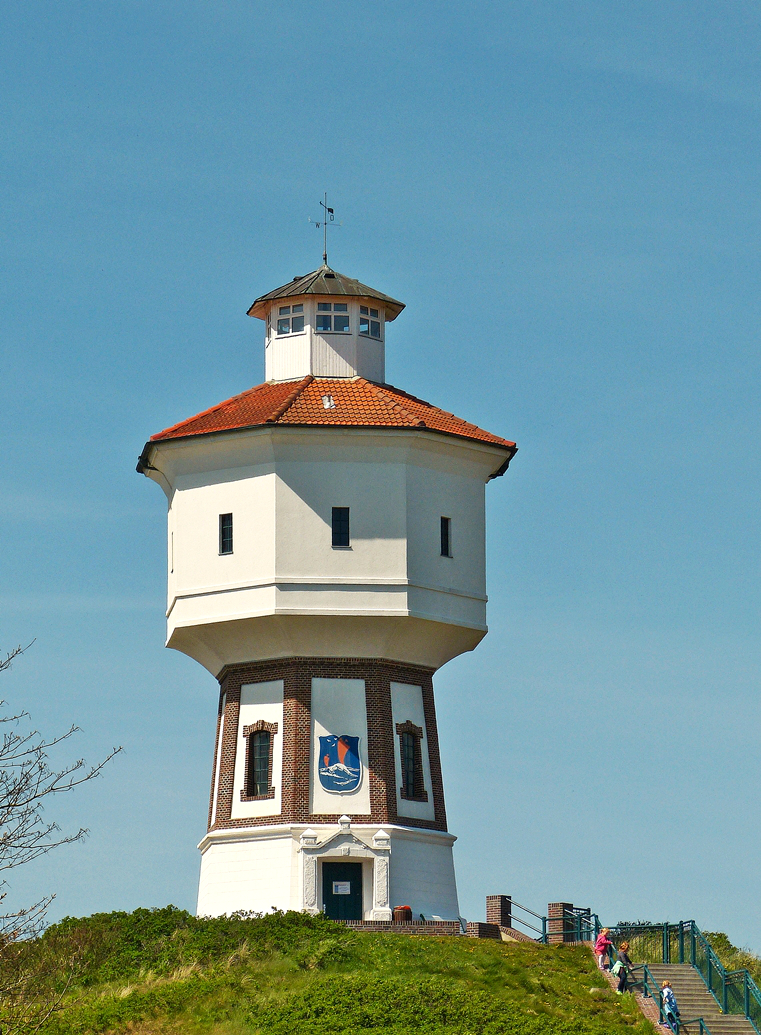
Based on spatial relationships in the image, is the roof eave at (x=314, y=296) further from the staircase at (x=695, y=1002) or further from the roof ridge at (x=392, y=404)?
the staircase at (x=695, y=1002)

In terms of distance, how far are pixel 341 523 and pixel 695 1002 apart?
48.1ft

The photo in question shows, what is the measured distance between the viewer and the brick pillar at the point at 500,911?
48.6m

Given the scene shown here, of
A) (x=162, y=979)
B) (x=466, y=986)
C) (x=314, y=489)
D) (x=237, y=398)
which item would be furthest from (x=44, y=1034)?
(x=237, y=398)

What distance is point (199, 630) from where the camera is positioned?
47.9 meters

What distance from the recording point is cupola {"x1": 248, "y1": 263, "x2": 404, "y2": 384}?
5141 centimetres

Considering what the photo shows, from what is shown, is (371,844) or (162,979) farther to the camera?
(371,844)

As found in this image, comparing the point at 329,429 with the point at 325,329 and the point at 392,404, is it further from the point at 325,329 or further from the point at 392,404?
the point at 325,329

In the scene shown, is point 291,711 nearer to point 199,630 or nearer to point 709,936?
point 199,630

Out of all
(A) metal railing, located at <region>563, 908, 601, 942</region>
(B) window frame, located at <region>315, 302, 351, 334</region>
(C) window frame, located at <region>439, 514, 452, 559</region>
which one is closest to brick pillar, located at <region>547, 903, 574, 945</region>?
(A) metal railing, located at <region>563, 908, 601, 942</region>

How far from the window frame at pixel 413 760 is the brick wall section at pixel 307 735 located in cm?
37

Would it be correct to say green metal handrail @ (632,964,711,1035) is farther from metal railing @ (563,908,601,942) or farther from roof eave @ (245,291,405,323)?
roof eave @ (245,291,405,323)

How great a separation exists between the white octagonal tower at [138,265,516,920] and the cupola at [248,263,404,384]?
77.2 inches

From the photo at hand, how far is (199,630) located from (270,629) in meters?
2.01

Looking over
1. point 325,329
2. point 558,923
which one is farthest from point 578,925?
point 325,329
